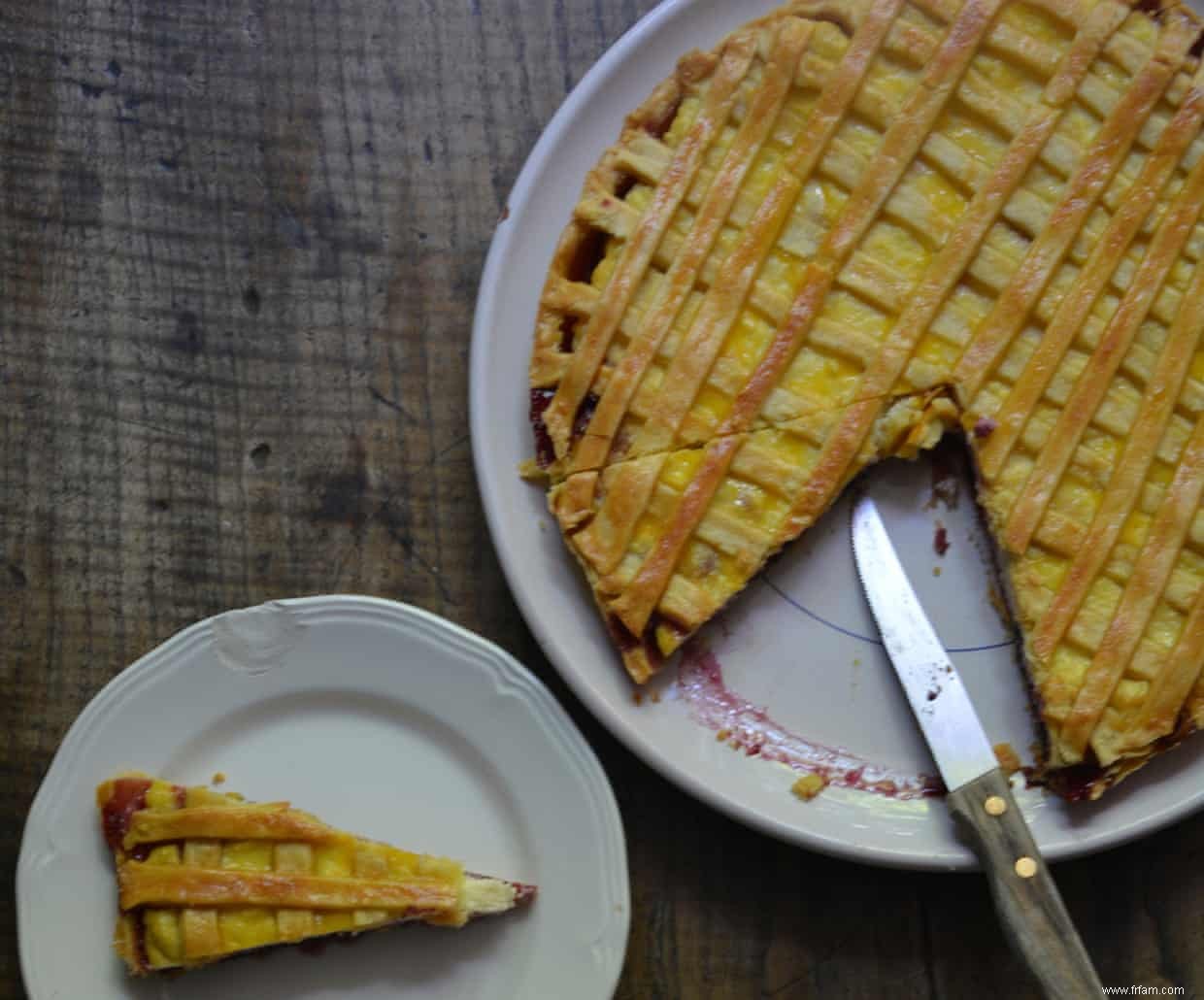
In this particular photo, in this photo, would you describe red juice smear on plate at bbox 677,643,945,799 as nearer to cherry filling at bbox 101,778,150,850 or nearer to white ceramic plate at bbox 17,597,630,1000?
white ceramic plate at bbox 17,597,630,1000


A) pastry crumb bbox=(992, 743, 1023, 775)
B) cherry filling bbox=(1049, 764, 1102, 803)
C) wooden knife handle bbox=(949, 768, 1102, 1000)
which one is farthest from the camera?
→ pastry crumb bbox=(992, 743, 1023, 775)

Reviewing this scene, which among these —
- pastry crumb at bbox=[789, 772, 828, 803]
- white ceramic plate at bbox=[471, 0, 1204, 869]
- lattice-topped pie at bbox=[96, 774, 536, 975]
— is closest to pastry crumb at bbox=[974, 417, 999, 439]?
white ceramic plate at bbox=[471, 0, 1204, 869]

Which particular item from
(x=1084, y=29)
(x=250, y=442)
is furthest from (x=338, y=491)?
(x=1084, y=29)

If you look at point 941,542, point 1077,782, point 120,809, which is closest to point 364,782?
point 120,809

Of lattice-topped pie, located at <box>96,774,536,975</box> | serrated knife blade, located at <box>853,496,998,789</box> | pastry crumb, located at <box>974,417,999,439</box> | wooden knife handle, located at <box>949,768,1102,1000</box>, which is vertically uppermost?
pastry crumb, located at <box>974,417,999,439</box>

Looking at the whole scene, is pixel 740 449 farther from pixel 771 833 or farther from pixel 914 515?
pixel 771 833

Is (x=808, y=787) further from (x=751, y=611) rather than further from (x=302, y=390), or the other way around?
(x=302, y=390)

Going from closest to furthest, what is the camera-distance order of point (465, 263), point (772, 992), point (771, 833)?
point (771, 833) → point (772, 992) → point (465, 263)

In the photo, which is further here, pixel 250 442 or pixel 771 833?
pixel 250 442
